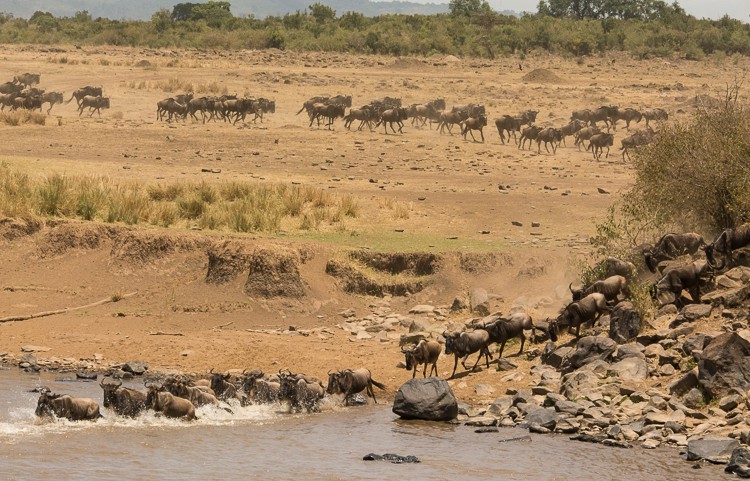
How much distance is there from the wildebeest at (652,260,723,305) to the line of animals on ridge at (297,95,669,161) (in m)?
18.5

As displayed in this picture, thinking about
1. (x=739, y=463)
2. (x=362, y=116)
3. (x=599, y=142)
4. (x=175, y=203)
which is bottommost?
(x=739, y=463)

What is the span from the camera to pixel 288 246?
21.1 metres

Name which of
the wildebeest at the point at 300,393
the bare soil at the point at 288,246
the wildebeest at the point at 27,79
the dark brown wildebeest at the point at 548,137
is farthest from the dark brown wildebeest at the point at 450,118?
the wildebeest at the point at 300,393

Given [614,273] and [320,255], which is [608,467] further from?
[320,255]

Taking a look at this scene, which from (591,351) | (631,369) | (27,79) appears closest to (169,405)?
(591,351)

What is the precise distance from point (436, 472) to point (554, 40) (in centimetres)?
6242

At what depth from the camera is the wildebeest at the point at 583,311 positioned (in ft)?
56.8

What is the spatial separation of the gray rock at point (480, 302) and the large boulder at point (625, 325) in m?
3.01

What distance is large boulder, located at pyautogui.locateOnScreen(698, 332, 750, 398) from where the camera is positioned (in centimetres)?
1436

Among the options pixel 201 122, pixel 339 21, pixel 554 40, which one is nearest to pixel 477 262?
pixel 201 122

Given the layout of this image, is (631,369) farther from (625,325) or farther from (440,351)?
(440,351)

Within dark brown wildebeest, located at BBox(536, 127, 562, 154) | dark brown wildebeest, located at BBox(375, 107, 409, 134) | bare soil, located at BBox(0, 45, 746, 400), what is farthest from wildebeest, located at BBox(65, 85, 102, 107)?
dark brown wildebeest, located at BBox(536, 127, 562, 154)

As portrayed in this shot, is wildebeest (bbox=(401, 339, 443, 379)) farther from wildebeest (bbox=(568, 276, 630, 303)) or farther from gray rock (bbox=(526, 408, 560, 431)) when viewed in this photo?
wildebeest (bbox=(568, 276, 630, 303))

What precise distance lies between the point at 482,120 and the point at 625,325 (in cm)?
2348
